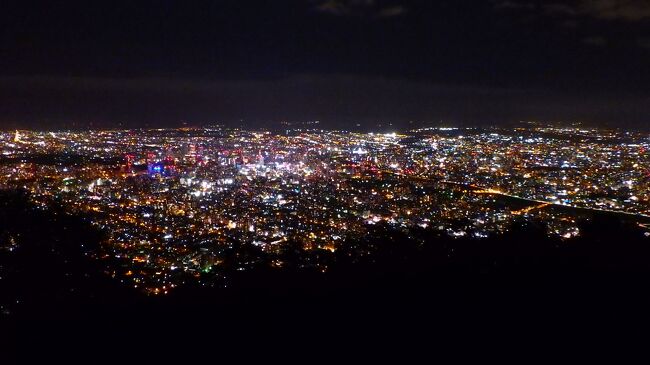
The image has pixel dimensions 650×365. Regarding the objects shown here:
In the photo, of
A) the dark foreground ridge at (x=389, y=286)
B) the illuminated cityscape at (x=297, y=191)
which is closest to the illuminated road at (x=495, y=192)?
the illuminated cityscape at (x=297, y=191)

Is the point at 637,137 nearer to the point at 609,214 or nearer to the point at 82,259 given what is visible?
the point at 609,214

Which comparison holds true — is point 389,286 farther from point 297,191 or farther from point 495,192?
point 495,192

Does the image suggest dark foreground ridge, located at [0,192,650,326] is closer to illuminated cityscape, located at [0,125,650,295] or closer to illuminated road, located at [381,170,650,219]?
illuminated cityscape, located at [0,125,650,295]

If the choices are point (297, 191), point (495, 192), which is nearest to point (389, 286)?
point (297, 191)

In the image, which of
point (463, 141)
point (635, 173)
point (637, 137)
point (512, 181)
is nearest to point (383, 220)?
point (512, 181)

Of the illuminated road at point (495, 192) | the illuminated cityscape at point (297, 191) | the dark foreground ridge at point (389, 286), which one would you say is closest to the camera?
the dark foreground ridge at point (389, 286)

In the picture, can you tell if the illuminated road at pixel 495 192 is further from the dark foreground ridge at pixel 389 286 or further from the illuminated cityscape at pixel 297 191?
the dark foreground ridge at pixel 389 286
